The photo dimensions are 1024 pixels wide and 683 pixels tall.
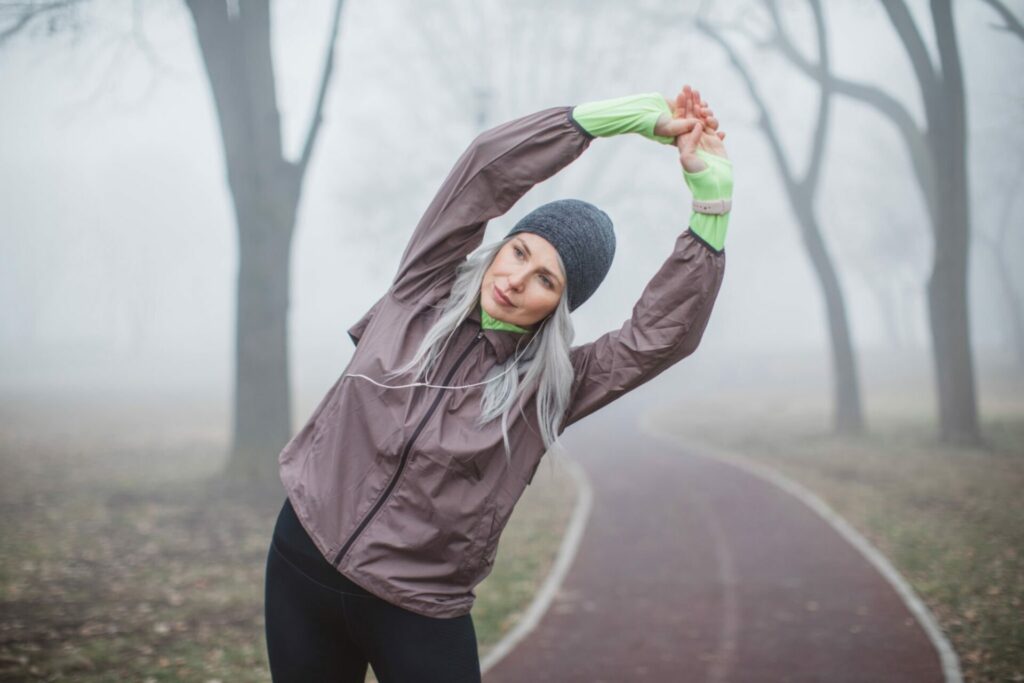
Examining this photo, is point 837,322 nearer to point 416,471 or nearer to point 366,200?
point 366,200

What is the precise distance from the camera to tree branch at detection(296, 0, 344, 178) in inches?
376

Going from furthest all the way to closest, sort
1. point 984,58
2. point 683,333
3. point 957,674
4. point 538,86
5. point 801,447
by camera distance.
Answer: point 538,86 < point 801,447 < point 984,58 < point 957,674 < point 683,333

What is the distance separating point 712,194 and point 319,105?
8825 millimetres

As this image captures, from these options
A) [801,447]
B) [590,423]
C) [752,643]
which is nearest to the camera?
[752,643]

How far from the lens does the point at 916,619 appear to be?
6180mm

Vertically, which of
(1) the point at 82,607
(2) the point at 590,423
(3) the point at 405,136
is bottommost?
(2) the point at 590,423

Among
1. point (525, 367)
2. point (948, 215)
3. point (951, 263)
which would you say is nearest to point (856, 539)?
point (951, 263)

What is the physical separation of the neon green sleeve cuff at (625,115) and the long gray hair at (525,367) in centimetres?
41

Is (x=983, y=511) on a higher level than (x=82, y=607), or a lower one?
lower

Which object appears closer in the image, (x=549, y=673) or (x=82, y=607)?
(x=549, y=673)

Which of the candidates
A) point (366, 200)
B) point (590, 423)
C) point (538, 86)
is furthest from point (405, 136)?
point (590, 423)

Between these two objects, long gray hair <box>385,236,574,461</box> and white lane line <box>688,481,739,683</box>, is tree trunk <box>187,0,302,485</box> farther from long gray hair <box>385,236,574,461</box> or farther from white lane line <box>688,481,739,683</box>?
long gray hair <box>385,236,574,461</box>

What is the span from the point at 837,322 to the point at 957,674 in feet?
40.2

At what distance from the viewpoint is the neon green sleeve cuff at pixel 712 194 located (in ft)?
6.43
